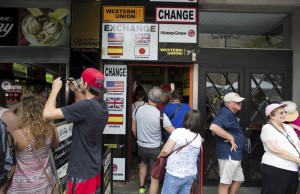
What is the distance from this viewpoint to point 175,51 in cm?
600

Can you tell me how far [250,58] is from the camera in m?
6.25

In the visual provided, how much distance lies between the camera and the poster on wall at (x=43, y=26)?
6.16 meters

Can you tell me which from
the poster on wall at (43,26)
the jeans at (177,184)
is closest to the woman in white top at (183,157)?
the jeans at (177,184)

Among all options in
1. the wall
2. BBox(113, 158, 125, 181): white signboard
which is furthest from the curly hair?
the wall

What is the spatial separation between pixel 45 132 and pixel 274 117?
2807 mm

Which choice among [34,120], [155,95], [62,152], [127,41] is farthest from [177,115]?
[34,120]

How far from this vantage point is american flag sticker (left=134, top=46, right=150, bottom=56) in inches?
237

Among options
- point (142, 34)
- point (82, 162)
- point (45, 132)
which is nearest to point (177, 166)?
point (82, 162)

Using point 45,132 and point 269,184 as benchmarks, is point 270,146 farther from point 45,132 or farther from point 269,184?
point 45,132

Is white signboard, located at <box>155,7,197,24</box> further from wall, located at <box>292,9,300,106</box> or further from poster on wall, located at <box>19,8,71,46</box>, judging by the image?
wall, located at <box>292,9,300,106</box>

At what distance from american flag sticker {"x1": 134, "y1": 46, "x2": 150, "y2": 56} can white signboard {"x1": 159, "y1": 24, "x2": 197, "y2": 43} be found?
Answer: 0.99ft

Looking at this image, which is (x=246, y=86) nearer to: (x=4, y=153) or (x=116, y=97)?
(x=116, y=97)

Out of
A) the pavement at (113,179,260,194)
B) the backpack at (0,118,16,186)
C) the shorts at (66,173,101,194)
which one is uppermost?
the backpack at (0,118,16,186)

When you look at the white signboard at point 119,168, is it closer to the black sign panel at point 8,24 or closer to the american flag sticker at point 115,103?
the american flag sticker at point 115,103
